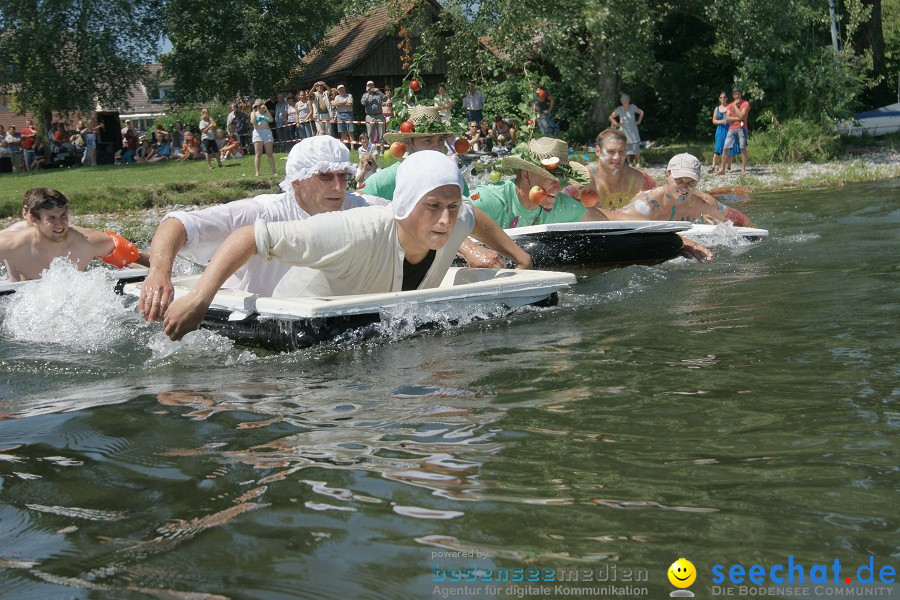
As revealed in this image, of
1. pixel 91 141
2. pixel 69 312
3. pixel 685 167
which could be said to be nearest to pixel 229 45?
pixel 91 141

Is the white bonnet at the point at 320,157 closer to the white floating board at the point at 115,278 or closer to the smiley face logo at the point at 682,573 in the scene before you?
the white floating board at the point at 115,278

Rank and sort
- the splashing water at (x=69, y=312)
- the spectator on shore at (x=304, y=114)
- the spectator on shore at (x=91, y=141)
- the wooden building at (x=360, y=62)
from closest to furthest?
the splashing water at (x=69, y=312) → the spectator on shore at (x=304, y=114) → the spectator on shore at (x=91, y=141) → the wooden building at (x=360, y=62)

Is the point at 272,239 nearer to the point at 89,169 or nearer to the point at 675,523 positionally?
the point at 675,523

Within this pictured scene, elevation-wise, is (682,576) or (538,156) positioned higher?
(538,156)

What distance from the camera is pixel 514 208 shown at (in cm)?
929

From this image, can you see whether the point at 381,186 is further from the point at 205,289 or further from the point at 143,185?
the point at 143,185

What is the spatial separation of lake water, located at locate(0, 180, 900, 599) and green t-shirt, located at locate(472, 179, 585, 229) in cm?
274

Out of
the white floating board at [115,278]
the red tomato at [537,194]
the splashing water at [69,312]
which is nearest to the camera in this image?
the splashing water at [69,312]

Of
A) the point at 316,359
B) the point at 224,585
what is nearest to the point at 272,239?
the point at 316,359

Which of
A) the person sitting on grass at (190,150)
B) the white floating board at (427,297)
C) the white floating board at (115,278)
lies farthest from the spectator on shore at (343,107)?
the white floating board at (427,297)

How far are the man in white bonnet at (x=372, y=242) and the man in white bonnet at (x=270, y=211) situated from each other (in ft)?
1.91

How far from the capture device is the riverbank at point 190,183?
635 inches

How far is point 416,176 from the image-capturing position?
5406 mm

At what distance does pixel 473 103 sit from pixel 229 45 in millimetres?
16993
